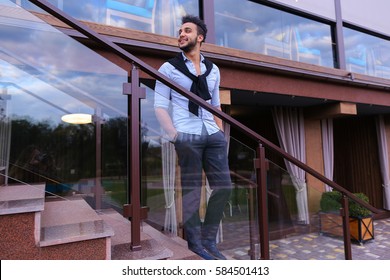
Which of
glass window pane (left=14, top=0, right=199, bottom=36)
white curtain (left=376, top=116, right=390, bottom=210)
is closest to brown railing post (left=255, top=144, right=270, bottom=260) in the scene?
glass window pane (left=14, top=0, right=199, bottom=36)

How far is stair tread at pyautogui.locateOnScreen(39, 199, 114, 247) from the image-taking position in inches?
50.1

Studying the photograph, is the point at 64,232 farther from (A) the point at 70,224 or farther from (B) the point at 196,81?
(B) the point at 196,81

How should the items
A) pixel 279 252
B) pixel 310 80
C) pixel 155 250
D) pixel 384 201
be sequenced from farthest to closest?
pixel 384 201
pixel 310 80
pixel 279 252
pixel 155 250

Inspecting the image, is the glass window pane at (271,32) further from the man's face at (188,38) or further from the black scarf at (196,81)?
the black scarf at (196,81)

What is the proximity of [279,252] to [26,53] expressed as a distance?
218cm

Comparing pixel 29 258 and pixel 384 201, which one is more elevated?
pixel 29 258

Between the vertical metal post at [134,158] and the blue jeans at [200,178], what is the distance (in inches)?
10.3

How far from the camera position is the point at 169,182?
175cm

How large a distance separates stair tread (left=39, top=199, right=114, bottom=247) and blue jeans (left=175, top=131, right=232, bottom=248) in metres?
0.51

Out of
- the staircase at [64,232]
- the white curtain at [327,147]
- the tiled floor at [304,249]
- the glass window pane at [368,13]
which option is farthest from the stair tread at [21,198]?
the glass window pane at [368,13]

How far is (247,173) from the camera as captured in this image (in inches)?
73.7

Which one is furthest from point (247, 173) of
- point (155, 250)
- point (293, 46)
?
point (293, 46)

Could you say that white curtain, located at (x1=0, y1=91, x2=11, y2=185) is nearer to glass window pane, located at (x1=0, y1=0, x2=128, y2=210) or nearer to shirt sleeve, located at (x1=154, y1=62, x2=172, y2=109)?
glass window pane, located at (x1=0, y1=0, x2=128, y2=210)
